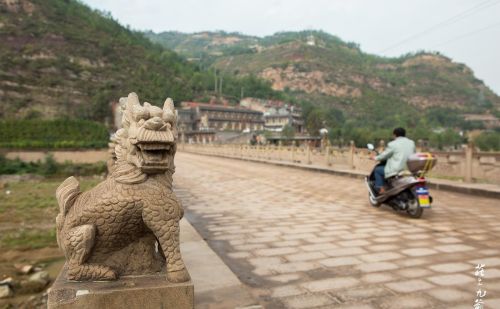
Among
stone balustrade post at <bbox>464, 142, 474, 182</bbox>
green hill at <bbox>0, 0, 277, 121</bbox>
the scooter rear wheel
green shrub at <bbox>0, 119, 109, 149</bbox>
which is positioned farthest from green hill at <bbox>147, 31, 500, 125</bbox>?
the scooter rear wheel

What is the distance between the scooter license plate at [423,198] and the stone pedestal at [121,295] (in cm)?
486

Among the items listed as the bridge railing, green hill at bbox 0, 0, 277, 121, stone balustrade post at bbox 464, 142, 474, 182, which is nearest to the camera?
the bridge railing

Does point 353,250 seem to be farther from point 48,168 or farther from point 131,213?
point 48,168

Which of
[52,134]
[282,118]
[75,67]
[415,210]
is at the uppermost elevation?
[75,67]

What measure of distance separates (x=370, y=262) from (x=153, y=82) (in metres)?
73.8

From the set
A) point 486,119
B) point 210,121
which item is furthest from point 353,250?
point 486,119

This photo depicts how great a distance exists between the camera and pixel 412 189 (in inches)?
252

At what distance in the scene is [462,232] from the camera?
5.25 meters

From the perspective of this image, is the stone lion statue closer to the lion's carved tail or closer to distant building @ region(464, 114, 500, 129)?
the lion's carved tail

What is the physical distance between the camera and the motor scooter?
20.4 ft

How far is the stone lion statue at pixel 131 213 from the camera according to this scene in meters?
2.38

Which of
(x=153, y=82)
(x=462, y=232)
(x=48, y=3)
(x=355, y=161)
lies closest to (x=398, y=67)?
(x=153, y=82)

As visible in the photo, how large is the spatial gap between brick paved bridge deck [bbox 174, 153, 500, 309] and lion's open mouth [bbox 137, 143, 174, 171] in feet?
4.41

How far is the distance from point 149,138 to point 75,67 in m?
72.6
